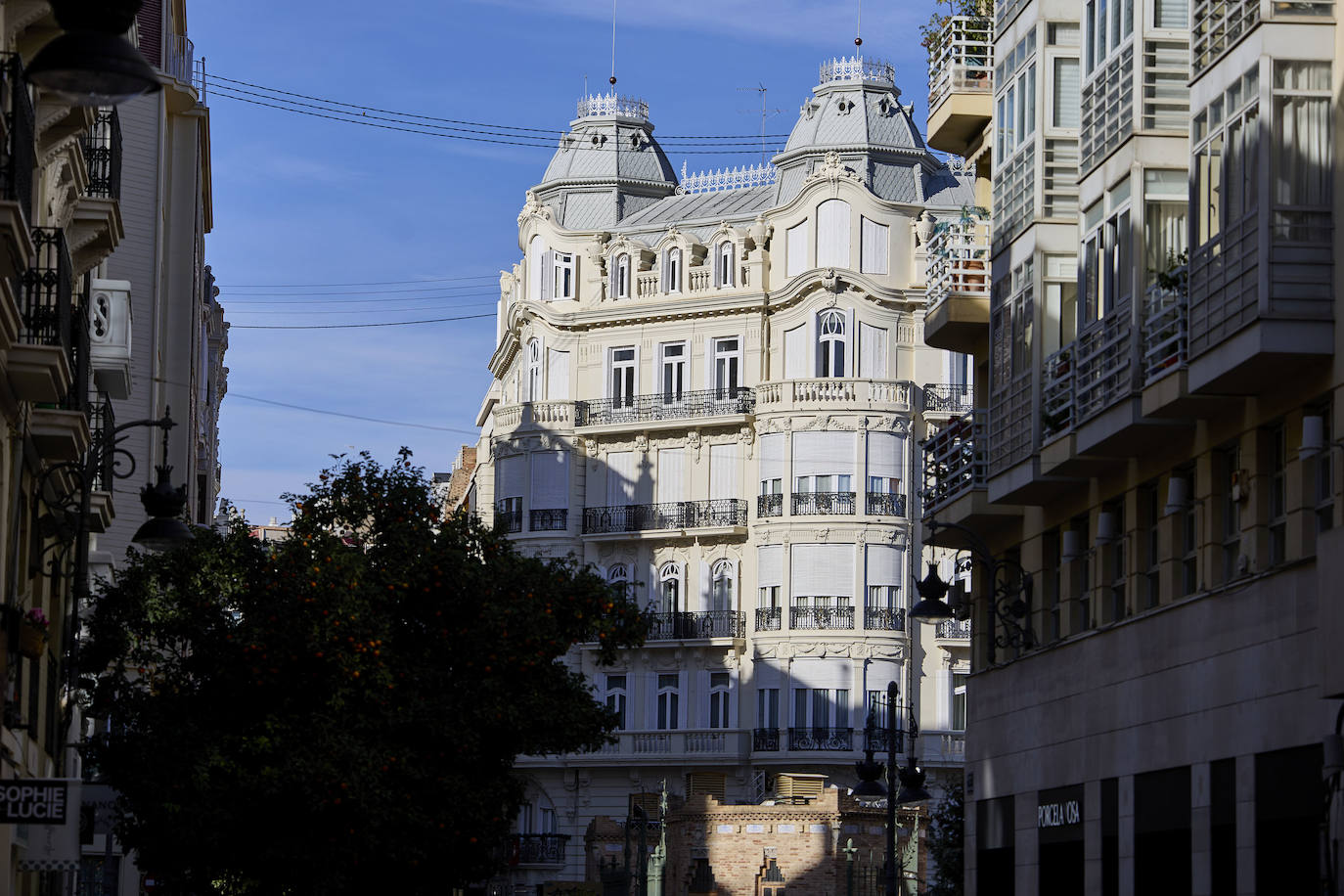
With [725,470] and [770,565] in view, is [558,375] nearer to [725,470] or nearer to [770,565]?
[725,470]

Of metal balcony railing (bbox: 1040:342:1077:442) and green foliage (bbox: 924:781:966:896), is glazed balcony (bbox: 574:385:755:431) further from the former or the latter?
metal balcony railing (bbox: 1040:342:1077:442)

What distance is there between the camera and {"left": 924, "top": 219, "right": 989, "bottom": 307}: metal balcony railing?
30.8m

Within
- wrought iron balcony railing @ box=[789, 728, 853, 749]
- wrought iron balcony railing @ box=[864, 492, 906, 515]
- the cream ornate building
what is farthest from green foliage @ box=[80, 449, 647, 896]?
wrought iron balcony railing @ box=[864, 492, 906, 515]

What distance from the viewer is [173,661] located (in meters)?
27.2

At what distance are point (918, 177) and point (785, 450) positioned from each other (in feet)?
32.5

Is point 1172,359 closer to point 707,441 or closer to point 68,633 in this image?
point 68,633

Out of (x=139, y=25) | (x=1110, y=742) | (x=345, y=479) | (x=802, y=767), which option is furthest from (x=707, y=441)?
(x=1110, y=742)

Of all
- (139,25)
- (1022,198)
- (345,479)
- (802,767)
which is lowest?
(802,767)

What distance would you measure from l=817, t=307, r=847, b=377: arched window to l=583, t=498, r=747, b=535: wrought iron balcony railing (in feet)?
15.2

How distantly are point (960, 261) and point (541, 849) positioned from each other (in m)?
39.6

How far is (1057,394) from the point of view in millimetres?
24938

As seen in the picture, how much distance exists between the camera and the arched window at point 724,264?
6800 cm

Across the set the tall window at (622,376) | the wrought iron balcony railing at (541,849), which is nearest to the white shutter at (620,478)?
the tall window at (622,376)

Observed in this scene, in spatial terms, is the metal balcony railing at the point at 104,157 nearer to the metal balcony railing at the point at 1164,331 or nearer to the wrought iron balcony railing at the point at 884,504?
the metal balcony railing at the point at 1164,331
